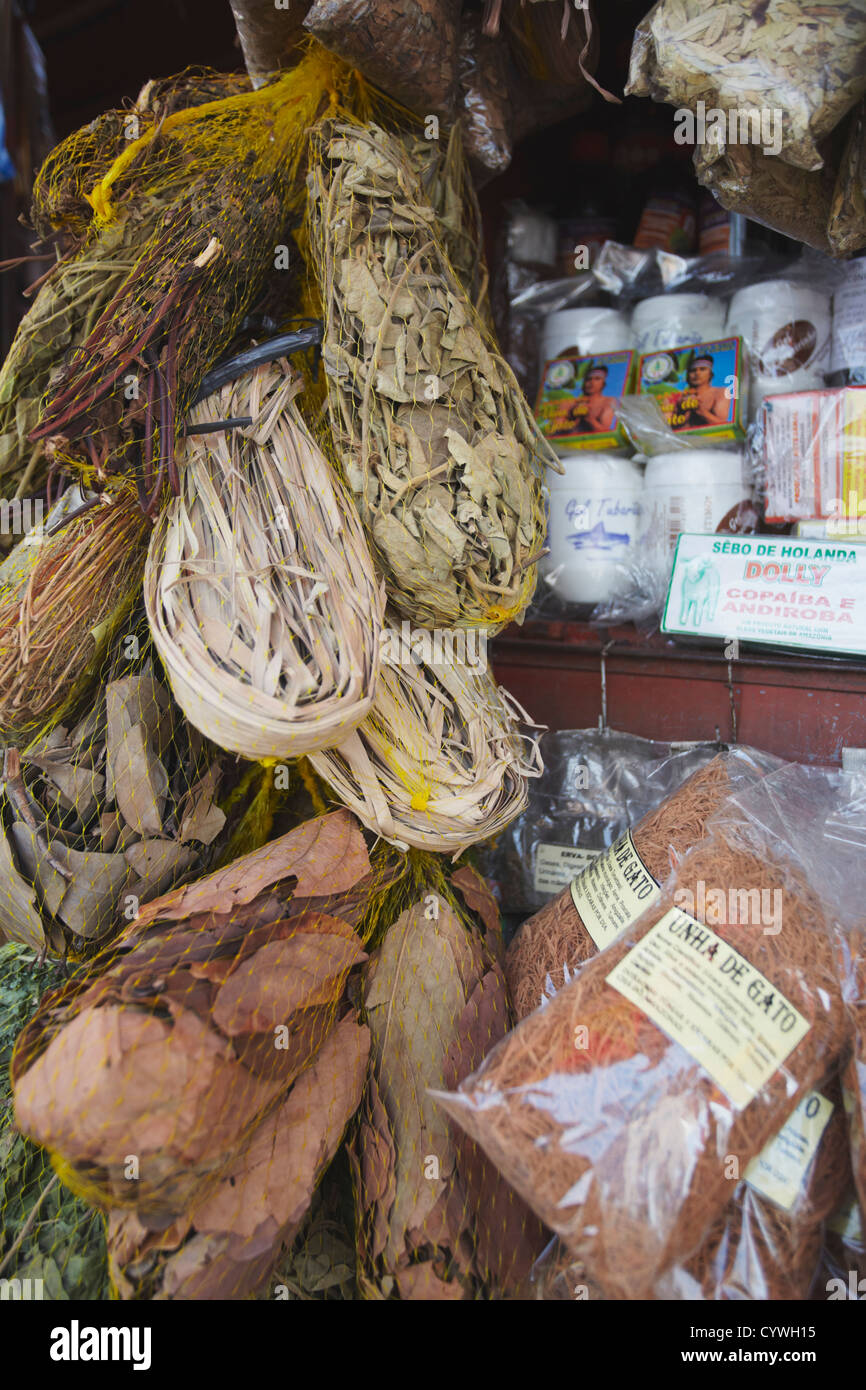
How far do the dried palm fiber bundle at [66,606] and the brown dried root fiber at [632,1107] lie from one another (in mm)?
757

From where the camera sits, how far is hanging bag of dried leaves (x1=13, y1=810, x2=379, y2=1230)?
0.80 m

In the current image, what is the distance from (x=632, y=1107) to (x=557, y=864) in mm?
733

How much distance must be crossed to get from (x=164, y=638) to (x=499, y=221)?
1.47 meters

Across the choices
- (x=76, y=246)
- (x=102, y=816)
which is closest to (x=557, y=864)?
(x=102, y=816)

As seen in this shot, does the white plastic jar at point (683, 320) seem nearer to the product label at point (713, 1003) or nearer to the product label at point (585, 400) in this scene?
the product label at point (585, 400)

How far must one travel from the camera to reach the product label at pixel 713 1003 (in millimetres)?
852

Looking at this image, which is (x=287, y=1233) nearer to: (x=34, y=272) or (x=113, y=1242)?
(x=113, y=1242)

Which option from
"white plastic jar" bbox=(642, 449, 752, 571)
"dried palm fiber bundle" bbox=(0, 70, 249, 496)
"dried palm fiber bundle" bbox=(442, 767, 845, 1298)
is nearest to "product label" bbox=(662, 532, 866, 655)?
"white plastic jar" bbox=(642, 449, 752, 571)

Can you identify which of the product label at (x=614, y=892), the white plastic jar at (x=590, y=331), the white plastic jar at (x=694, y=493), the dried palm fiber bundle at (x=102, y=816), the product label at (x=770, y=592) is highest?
the white plastic jar at (x=590, y=331)

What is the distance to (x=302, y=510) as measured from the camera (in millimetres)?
1068

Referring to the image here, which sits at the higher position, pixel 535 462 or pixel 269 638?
pixel 535 462

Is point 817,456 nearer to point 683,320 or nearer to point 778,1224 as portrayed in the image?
point 683,320

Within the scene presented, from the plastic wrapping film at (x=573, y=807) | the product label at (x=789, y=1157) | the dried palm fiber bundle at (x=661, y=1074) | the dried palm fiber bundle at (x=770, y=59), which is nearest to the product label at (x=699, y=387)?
the dried palm fiber bundle at (x=770, y=59)
